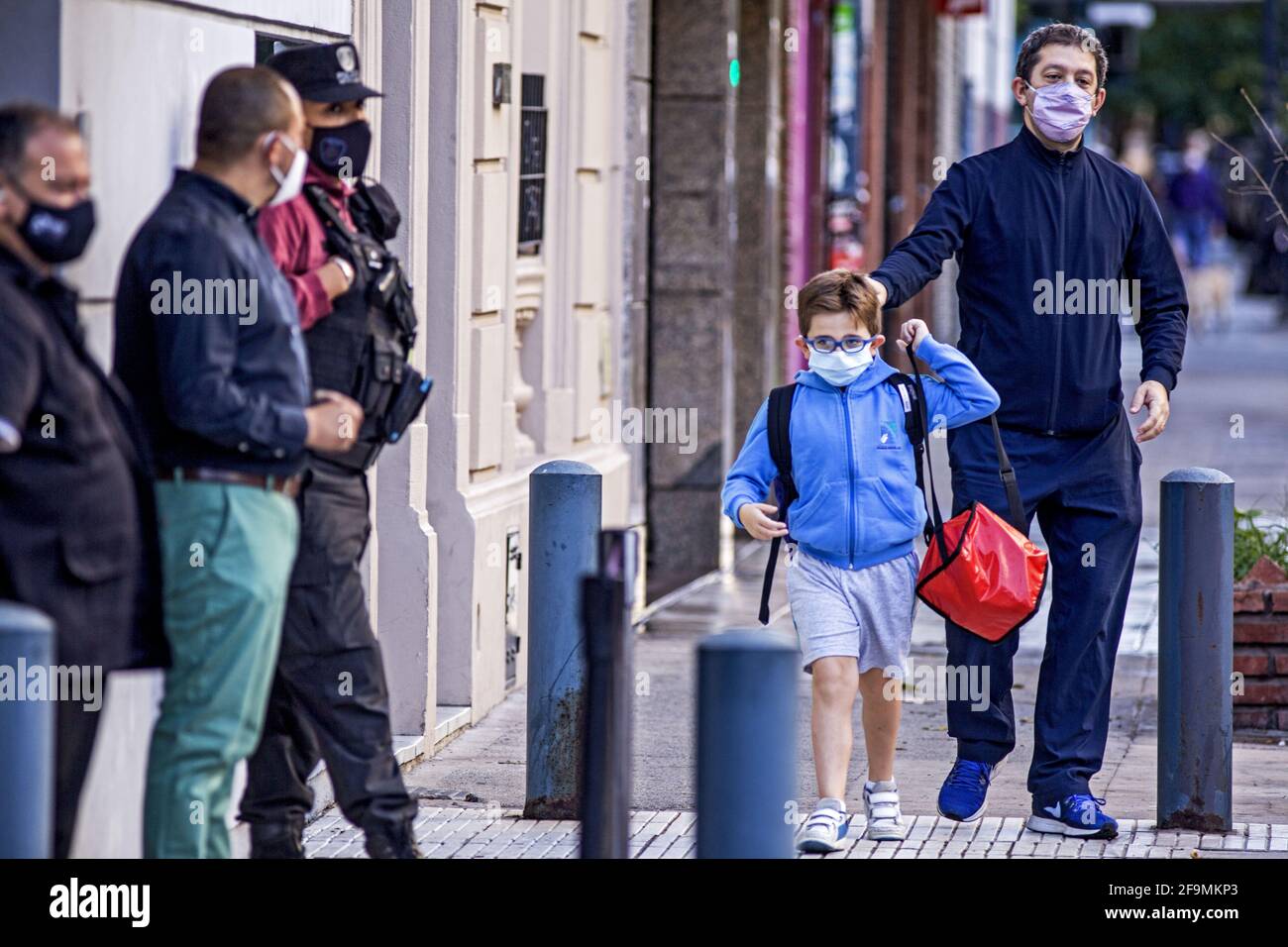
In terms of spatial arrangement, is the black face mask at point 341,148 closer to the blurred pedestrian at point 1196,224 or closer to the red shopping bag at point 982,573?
the red shopping bag at point 982,573

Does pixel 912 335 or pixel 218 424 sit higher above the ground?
pixel 912 335

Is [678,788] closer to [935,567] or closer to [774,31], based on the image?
[935,567]

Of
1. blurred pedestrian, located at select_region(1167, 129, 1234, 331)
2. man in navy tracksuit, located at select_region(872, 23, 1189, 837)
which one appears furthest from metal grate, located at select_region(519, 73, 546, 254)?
blurred pedestrian, located at select_region(1167, 129, 1234, 331)

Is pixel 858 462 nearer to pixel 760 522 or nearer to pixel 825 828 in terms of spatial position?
pixel 760 522

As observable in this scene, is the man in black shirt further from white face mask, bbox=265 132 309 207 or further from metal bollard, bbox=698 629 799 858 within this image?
metal bollard, bbox=698 629 799 858

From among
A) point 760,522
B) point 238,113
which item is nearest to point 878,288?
point 760,522

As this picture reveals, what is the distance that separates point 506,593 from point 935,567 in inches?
101

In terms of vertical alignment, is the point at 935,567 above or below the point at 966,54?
below

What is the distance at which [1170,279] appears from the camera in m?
6.41

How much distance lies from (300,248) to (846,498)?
158 cm

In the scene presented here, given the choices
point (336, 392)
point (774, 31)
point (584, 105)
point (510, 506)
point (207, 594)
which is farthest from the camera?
point (774, 31)

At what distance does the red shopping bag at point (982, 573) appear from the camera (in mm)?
5961

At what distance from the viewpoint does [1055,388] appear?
20.3 ft

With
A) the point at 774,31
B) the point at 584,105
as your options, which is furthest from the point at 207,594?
the point at 774,31
